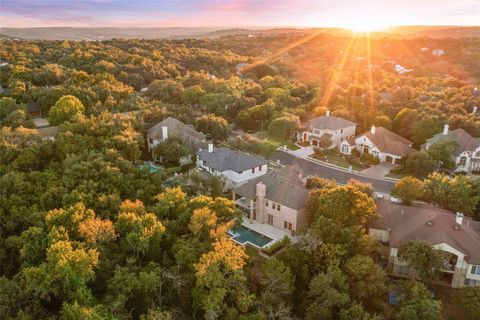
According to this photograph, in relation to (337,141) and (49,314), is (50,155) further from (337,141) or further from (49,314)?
(337,141)

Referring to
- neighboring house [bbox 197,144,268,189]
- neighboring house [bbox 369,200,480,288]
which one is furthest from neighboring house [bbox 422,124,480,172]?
neighboring house [bbox 197,144,268,189]

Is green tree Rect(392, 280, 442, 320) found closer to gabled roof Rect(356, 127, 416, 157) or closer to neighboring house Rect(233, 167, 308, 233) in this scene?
neighboring house Rect(233, 167, 308, 233)

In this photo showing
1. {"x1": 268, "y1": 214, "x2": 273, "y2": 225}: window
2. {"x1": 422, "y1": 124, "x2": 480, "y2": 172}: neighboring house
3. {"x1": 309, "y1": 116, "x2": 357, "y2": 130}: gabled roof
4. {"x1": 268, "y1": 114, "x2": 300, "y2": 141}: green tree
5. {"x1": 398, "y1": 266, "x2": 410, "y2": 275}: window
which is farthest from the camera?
{"x1": 268, "y1": 114, "x2": 300, "y2": 141}: green tree

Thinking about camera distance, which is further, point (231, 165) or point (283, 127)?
point (283, 127)

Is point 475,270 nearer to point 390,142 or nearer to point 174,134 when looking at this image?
point 390,142

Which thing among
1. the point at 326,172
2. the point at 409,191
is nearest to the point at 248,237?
the point at 409,191

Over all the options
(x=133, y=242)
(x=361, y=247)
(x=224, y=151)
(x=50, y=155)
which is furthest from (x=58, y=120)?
(x=361, y=247)
